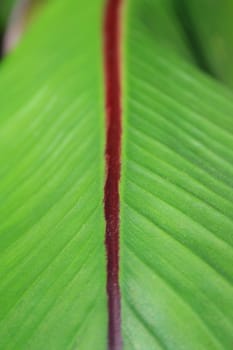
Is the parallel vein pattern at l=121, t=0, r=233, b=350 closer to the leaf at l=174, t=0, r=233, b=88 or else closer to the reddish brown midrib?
the reddish brown midrib

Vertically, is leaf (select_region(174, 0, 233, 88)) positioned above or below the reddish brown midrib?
above

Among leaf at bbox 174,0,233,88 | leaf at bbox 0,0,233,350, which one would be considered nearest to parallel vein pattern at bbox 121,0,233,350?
leaf at bbox 0,0,233,350

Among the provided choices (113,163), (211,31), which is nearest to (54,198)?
(113,163)

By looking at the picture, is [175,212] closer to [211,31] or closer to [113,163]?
[113,163]

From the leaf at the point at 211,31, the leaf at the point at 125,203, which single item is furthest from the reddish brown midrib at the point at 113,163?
the leaf at the point at 211,31

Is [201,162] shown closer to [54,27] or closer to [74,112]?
[74,112]

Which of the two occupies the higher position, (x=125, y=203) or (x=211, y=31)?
(x=211, y=31)

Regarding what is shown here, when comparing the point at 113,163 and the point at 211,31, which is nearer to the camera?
the point at 113,163

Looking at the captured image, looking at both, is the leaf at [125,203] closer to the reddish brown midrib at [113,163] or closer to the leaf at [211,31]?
the reddish brown midrib at [113,163]
